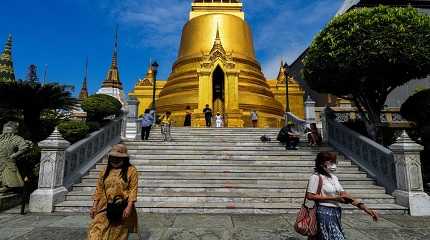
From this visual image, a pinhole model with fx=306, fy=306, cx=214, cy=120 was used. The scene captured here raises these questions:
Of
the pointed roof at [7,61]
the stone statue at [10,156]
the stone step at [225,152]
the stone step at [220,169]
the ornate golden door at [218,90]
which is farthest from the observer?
the pointed roof at [7,61]

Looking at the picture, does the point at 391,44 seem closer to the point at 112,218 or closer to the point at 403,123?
the point at 403,123

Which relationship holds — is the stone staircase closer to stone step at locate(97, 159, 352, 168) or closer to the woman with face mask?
stone step at locate(97, 159, 352, 168)

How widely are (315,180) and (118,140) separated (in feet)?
32.0

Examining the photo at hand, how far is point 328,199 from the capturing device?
Answer: 3166 mm

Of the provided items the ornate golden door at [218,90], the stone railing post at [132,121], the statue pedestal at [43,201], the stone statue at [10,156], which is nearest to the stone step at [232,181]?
the statue pedestal at [43,201]

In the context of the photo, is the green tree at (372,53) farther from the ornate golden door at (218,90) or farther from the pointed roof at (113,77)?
the pointed roof at (113,77)

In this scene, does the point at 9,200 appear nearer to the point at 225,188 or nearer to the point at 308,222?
the point at 225,188

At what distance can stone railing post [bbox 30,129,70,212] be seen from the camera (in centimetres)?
638

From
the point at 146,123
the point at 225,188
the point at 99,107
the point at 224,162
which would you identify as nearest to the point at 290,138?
the point at 224,162

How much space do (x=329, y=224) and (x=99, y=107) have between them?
10.3m

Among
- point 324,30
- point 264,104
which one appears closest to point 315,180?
point 324,30

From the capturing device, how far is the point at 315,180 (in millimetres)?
3252

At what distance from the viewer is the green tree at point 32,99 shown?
9703 mm

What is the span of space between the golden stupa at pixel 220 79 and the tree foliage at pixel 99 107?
7.98 meters
